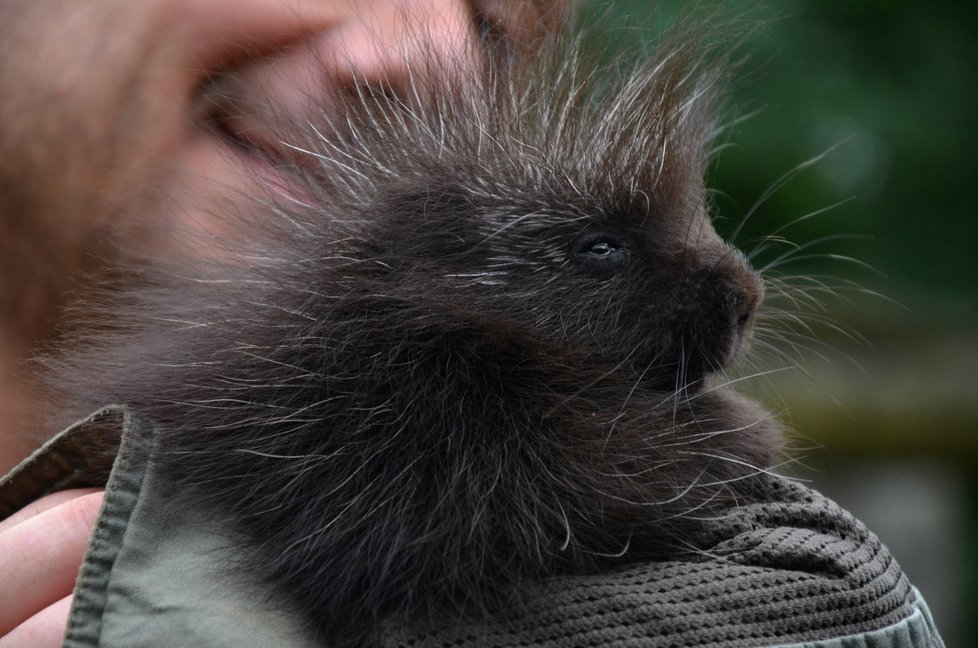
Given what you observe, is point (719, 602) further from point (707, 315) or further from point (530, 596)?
point (707, 315)

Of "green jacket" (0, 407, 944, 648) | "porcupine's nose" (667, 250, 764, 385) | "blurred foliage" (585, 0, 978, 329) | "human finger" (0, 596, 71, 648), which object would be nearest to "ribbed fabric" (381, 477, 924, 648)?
"green jacket" (0, 407, 944, 648)

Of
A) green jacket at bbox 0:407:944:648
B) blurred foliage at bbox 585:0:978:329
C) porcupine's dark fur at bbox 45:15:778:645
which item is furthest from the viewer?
blurred foliage at bbox 585:0:978:329

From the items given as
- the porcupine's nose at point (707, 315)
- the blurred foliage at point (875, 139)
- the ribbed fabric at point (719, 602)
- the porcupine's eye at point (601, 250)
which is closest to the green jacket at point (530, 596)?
the ribbed fabric at point (719, 602)

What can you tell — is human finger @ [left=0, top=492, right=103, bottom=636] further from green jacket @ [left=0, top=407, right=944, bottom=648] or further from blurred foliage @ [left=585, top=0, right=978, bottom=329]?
blurred foliage @ [left=585, top=0, right=978, bottom=329]

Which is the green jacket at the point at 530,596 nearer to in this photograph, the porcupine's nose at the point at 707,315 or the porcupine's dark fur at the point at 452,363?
the porcupine's dark fur at the point at 452,363

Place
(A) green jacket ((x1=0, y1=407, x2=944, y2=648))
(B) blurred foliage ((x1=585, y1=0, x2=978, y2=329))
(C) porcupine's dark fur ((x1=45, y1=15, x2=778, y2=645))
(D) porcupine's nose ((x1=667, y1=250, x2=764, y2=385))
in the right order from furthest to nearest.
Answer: (B) blurred foliage ((x1=585, y1=0, x2=978, y2=329)) → (D) porcupine's nose ((x1=667, y1=250, x2=764, y2=385)) → (C) porcupine's dark fur ((x1=45, y1=15, x2=778, y2=645)) → (A) green jacket ((x1=0, y1=407, x2=944, y2=648))

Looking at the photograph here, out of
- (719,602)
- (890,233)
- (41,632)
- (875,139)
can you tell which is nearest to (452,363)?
(719,602)

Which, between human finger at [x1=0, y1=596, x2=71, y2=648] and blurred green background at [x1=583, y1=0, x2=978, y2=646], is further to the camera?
blurred green background at [x1=583, y1=0, x2=978, y2=646]
